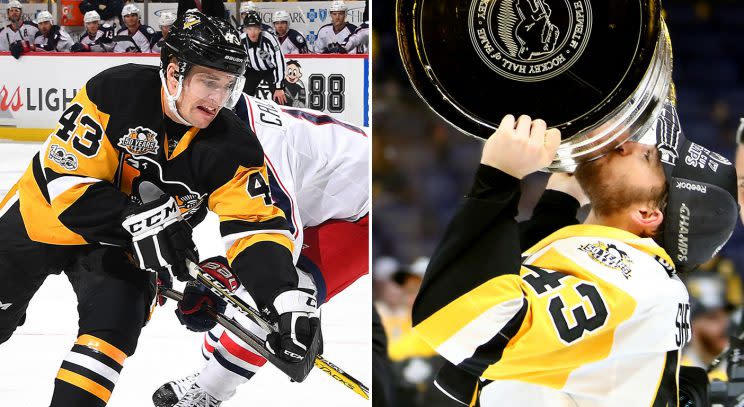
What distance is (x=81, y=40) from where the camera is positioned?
604 centimetres

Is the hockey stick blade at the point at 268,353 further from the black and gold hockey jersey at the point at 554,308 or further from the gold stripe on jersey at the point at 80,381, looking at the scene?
the black and gold hockey jersey at the point at 554,308

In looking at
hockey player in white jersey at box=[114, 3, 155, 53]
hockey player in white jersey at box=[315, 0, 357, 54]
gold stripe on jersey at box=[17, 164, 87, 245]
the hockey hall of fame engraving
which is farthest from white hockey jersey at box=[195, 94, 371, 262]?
hockey player in white jersey at box=[114, 3, 155, 53]

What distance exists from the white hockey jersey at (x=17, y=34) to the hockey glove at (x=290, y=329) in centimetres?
447

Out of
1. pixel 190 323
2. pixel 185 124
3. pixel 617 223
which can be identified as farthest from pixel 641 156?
pixel 190 323

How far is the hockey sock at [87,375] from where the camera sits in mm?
2092

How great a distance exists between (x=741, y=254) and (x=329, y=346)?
2.26 metres

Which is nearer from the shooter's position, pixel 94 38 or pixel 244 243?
pixel 244 243

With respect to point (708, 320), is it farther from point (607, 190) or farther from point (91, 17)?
point (91, 17)

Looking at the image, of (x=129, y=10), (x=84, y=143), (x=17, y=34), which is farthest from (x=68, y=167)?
(x=17, y=34)

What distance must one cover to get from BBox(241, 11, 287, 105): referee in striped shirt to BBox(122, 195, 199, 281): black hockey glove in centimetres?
145

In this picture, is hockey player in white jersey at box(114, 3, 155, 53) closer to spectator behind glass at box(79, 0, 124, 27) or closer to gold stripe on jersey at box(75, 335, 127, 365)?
spectator behind glass at box(79, 0, 124, 27)

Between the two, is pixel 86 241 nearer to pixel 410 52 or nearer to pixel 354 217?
pixel 354 217

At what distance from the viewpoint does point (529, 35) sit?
859 mm

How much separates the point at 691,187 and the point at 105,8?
593 centimetres
